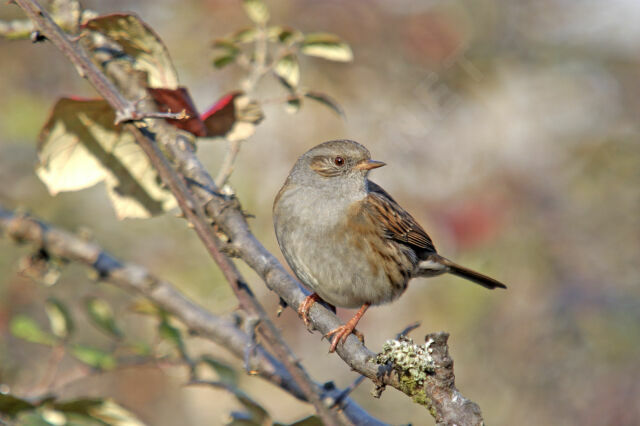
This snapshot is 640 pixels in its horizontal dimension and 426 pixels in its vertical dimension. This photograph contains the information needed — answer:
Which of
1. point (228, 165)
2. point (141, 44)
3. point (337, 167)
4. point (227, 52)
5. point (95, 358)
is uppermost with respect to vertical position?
point (337, 167)

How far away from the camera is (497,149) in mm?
6605

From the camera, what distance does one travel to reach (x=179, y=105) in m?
2.59

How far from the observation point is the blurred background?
5199mm

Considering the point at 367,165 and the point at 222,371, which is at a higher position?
the point at 367,165

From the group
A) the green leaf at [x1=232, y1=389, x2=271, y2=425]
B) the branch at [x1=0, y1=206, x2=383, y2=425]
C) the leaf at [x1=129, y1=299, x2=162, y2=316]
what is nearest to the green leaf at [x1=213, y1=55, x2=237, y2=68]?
the branch at [x1=0, y1=206, x2=383, y2=425]

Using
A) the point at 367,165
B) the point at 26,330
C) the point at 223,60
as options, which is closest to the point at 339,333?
the point at 26,330

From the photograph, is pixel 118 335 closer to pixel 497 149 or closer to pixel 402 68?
pixel 402 68

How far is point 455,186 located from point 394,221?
7.63 ft

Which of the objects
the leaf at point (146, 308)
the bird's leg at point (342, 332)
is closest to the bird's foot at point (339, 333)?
the bird's leg at point (342, 332)

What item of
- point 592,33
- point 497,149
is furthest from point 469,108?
point 592,33

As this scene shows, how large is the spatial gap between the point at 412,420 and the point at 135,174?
3.76 m

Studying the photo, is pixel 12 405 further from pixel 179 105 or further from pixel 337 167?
pixel 337 167

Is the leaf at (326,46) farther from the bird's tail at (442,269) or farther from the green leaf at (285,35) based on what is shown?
the bird's tail at (442,269)

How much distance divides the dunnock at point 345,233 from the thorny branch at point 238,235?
75 cm
